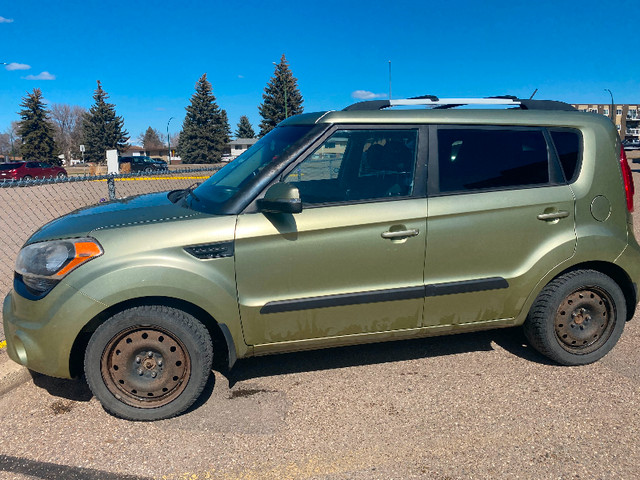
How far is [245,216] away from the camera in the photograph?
304 centimetres

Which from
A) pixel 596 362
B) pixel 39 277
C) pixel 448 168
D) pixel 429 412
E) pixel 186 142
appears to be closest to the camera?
pixel 39 277

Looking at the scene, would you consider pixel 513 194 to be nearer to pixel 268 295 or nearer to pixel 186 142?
pixel 268 295

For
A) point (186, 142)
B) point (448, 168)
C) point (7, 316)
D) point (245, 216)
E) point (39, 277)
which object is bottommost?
point (7, 316)

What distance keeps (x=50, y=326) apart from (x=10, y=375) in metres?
0.99

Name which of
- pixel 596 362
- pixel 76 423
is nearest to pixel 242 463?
pixel 76 423

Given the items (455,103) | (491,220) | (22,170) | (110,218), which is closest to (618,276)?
(491,220)

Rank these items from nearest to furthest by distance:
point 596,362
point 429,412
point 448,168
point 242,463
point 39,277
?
point 242,463 → point 39,277 → point 429,412 → point 448,168 → point 596,362

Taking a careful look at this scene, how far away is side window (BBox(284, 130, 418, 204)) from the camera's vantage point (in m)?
3.25

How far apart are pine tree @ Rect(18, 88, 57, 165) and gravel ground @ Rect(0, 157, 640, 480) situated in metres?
61.0

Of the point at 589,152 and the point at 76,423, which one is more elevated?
the point at 589,152

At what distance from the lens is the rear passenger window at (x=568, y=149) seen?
11.6 feet

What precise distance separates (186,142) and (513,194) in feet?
216

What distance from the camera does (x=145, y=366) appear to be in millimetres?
3039

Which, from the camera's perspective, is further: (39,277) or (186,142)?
(186,142)
